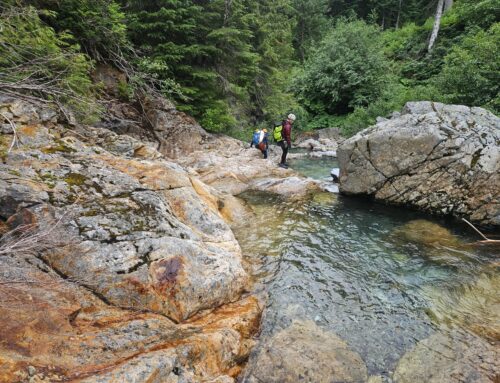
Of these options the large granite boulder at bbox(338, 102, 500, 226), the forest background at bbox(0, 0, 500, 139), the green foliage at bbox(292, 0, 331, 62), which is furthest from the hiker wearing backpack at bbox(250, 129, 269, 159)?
the green foliage at bbox(292, 0, 331, 62)

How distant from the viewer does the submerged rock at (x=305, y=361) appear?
316 cm

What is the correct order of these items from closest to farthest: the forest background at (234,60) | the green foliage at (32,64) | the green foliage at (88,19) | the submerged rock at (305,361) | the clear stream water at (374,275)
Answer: the green foliage at (32,64) → the submerged rock at (305,361) → the clear stream water at (374,275) → the forest background at (234,60) → the green foliage at (88,19)

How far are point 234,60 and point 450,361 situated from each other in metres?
14.7

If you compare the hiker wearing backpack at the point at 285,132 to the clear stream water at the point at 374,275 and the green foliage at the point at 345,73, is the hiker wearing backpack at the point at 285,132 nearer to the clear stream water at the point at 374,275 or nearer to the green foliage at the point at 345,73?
the clear stream water at the point at 374,275

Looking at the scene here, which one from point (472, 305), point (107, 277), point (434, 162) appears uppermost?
point (434, 162)

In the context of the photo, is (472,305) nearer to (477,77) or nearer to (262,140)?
(262,140)

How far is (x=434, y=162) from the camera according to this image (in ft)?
24.4

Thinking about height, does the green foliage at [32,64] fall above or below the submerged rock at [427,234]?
above

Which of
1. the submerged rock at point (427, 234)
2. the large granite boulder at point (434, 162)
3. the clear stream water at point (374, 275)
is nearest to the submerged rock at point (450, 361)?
the clear stream water at point (374, 275)

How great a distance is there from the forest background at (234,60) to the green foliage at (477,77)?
0.16ft

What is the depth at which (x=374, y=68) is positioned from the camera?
22.1m

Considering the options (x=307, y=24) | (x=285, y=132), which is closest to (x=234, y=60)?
(x=285, y=132)

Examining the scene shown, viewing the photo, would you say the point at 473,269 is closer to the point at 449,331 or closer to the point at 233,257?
the point at 449,331

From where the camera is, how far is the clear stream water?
12.7 feet
